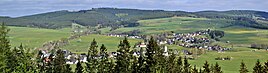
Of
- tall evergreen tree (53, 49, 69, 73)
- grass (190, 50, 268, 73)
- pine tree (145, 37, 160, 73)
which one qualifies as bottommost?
grass (190, 50, 268, 73)

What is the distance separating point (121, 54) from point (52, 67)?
14025 mm

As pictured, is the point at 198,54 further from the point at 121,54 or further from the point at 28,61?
the point at 28,61

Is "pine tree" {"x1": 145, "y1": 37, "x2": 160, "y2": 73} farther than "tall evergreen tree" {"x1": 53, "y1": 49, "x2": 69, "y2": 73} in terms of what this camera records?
No

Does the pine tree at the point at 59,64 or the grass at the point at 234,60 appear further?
the grass at the point at 234,60

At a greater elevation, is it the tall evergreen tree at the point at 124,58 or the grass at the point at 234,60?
the tall evergreen tree at the point at 124,58

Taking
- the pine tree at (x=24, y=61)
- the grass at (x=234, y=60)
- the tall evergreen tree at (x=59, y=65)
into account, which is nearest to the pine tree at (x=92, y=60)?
the tall evergreen tree at (x=59, y=65)

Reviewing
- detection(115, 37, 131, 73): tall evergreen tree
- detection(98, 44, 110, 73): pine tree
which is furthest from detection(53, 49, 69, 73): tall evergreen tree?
detection(115, 37, 131, 73): tall evergreen tree

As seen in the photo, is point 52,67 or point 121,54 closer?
point 121,54

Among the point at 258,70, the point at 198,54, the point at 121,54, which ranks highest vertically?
the point at 121,54

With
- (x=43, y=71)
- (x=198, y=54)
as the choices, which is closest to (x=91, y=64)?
(x=43, y=71)

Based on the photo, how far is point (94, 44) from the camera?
219 feet

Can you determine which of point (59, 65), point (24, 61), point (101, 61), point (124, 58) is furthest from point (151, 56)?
point (24, 61)

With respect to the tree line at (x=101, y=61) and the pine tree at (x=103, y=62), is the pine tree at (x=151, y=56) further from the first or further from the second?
the pine tree at (x=103, y=62)

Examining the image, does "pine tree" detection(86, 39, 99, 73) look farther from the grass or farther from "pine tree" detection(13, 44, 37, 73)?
the grass
